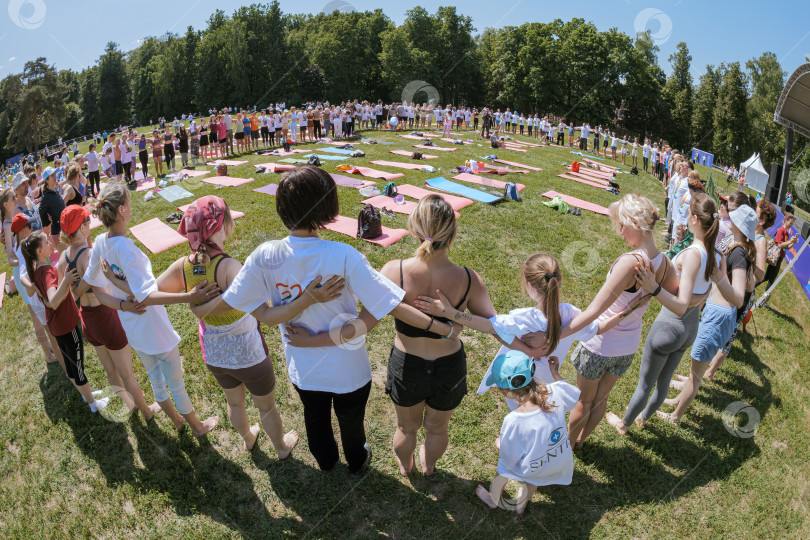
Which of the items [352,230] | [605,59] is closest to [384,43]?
[605,59]

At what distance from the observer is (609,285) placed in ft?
9.98

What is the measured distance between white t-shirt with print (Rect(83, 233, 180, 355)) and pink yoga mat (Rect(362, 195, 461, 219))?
6867 millimetres

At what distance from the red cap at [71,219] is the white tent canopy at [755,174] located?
102ft

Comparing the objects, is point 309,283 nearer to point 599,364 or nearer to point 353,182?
point 599,364

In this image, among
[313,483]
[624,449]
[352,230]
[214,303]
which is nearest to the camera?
[214,303]

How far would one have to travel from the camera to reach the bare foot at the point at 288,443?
3.87 metres

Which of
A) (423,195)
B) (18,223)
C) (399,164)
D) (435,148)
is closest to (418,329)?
(18,223)

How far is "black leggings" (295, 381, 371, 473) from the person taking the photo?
117 inches

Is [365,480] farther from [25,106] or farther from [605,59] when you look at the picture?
[25,106]

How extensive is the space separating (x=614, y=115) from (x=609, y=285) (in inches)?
2209

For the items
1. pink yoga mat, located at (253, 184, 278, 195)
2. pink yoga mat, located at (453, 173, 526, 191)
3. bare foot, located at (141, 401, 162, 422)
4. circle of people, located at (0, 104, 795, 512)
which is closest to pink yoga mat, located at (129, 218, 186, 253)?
pink yoga mat, located at (253, 184, 278, 195)

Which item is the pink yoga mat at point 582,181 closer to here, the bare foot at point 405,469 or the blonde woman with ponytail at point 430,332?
the bare foot at point 405,469

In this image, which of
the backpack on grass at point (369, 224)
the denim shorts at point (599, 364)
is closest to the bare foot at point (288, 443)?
the denim shorts at point (599, 364)

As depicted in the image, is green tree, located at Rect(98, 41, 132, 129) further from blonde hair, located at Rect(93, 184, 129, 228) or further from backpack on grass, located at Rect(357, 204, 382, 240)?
blonde hair, located at Rect(93, 184, 129, 228)
